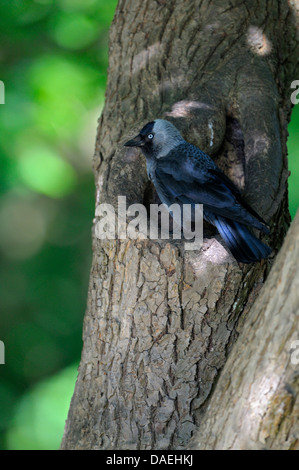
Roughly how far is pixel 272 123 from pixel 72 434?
7.14 ft

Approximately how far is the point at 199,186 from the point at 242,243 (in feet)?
1.83

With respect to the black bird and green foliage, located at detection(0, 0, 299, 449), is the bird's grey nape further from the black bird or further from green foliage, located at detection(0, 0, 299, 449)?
green foliage, located at detection(0, 0, 299, 449)

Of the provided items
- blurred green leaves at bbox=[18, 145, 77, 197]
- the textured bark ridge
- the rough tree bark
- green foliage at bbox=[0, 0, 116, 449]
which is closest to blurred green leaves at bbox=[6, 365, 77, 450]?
green foliage at bbox=[0, 0, 116, 449]

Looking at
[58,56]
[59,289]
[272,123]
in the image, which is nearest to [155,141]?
[272,123]

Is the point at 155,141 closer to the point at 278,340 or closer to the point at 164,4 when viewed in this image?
the point at 164,4

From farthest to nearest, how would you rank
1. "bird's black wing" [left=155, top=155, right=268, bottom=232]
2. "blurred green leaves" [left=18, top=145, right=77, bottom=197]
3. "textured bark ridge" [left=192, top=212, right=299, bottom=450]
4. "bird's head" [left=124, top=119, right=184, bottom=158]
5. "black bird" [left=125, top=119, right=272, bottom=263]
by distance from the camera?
"blurred green leaves" [left=18, top=145, right=77, bottom=197]
"bird's head" [left=124, top=119, right=184, bottom=158]
"bird's black wing" [left=155, top=155, right=268, bottom=232]
"black bird" [left=125, top=119, right=272, bottom=263]
"textured bark ridge" [left=192, top=212, right=299, bottom=450]

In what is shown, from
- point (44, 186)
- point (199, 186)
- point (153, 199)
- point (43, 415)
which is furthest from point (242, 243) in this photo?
point (43, 415)

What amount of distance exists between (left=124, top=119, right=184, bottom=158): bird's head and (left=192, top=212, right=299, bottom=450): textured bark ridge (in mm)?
1487

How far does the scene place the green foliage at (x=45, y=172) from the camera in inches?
202

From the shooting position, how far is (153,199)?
3.46 metres

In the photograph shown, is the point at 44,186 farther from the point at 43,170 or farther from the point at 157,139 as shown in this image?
the point at 157,139

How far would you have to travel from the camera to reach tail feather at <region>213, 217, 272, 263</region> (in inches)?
108

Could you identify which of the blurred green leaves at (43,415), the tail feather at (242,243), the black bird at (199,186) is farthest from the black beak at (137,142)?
the blurred green leaves at (43,415)

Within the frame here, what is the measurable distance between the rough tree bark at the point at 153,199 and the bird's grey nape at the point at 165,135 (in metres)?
0.13
